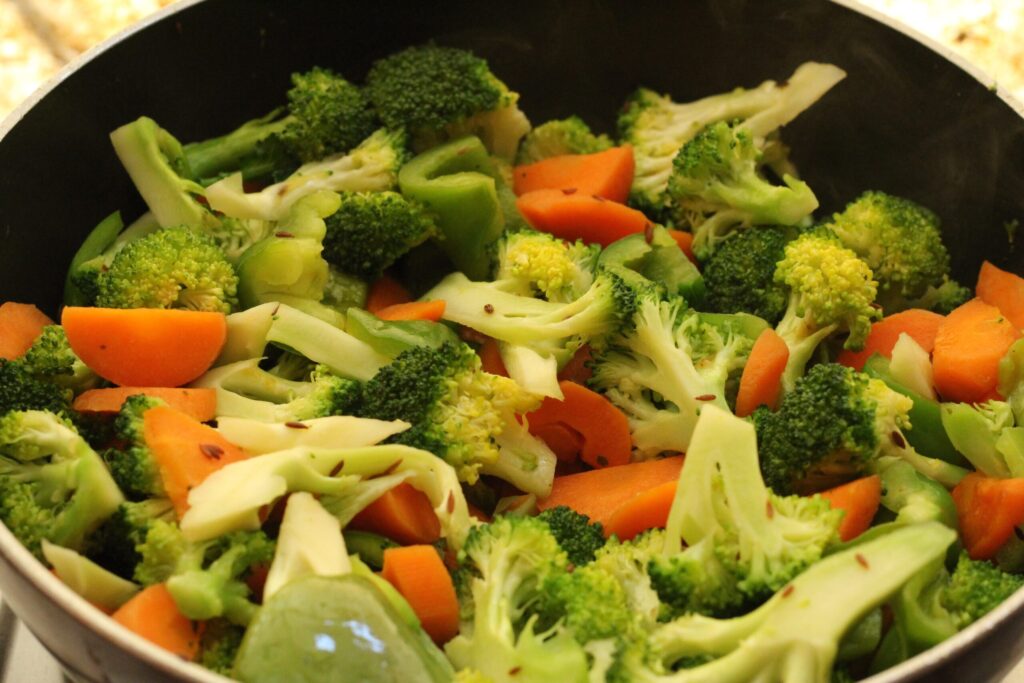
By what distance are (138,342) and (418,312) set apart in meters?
0.46

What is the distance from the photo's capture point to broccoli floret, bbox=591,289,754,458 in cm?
176

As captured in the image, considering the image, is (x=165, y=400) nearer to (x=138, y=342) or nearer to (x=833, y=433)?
(x=138, y=342)

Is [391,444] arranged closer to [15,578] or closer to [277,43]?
[15,578]

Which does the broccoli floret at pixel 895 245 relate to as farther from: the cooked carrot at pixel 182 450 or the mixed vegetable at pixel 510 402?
the cooked carrot at pixel 182 450

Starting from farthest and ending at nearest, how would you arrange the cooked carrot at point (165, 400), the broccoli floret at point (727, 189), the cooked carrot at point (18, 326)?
the broccoli floret at point (727, 189) → the cooked carrot at point (18, 326) → the cooked carrot at point (165, 400)

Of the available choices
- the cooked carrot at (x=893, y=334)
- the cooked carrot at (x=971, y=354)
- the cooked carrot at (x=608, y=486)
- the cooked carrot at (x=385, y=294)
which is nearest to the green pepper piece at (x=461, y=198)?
the cooked carrot at (x=385, y=294)

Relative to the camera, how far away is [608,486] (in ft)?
5.75

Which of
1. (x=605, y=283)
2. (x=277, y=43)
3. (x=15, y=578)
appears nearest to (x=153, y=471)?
(x=15, y=578)

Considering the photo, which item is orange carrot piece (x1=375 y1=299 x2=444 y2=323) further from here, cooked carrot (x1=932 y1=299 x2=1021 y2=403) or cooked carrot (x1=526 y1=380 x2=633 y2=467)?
cooked carrot (x1=932 y1=299 x2=1021 y2=403)

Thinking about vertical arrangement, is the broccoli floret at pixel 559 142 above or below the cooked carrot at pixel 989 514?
above

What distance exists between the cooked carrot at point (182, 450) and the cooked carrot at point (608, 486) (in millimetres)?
518

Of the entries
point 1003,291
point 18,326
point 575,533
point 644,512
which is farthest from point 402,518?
point 1003,291

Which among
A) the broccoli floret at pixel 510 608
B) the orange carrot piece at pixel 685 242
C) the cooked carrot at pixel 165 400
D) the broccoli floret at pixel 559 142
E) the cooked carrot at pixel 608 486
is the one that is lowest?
the cooked carrot at pixel 608 486

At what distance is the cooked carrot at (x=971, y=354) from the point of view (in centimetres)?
179
